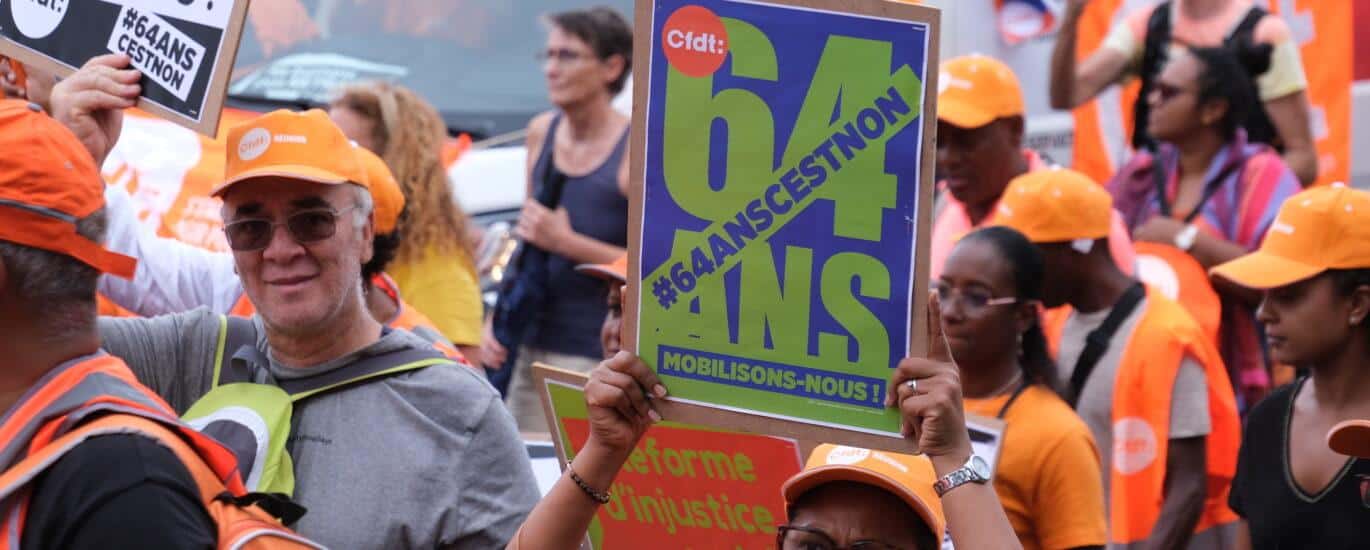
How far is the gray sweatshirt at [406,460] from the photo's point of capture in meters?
3.70

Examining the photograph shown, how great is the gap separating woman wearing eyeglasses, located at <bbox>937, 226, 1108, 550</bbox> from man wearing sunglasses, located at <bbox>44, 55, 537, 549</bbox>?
1.14 metres

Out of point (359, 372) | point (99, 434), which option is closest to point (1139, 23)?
point (359, 372)

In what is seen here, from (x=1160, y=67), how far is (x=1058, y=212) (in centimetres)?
223

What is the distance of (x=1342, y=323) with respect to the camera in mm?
4648

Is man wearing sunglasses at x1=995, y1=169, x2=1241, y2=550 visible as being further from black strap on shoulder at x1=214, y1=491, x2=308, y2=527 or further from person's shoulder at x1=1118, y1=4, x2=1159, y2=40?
black strap on shoulder at x1=214, y1=491, x2=308, y2=527

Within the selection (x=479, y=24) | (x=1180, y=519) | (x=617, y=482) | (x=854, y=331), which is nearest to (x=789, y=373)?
(x=854, y=331)

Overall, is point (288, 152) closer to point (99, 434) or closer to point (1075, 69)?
point (99, 434)

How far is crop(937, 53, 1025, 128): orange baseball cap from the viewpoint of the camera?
6543 mm

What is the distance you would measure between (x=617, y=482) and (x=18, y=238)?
57.1 inches

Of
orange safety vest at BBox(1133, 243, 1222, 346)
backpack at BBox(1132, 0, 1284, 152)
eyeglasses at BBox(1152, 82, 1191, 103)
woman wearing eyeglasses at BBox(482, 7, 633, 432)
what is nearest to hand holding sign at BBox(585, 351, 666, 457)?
orange safety vest at BBox(1133, 243, 1222, 346)

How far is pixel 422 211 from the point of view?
21.0ft

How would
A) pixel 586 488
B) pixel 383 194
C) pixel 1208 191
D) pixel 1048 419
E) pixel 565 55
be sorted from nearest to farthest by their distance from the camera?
pixel 586 488
pixel 1048 419
pixel 383 194
pixel 1208 191
pixel 565 55

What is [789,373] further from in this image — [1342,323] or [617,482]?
[1342,323]

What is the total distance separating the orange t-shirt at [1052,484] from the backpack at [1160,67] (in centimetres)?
283
